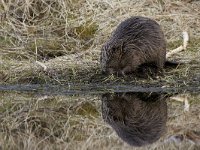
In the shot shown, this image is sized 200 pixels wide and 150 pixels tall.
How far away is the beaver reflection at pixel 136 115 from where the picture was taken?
5.04m

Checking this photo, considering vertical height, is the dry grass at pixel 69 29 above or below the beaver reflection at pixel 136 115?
below

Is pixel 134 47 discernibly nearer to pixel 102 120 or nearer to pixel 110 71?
pixel 110 71

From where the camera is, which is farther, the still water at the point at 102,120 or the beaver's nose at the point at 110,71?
the beaver's nose at the point at 110,71

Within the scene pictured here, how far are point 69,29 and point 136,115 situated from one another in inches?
130

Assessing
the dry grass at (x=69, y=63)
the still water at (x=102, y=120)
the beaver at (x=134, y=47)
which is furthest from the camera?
the beaver at (x=134, y=47)

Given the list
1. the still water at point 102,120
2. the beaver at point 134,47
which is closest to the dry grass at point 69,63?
the still water at point 102,120

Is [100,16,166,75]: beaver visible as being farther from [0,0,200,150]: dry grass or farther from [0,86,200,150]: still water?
[0,86,200,150]: still water

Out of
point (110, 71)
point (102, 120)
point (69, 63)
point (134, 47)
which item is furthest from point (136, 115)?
point (69, 63)

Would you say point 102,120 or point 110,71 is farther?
point 110,71

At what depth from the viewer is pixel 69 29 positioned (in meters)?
8.65

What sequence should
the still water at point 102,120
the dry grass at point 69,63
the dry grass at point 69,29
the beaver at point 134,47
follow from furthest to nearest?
the dry grass at point 69,29 < the beaver at point 134,47 < the dry grass at point 69,63 < the still water at point 102,120

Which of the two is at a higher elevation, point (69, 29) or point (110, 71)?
point (110, 71)

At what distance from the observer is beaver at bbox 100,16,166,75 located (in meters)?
6.77

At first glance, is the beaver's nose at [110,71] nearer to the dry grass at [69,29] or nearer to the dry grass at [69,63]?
the dry grass at [69,63]
